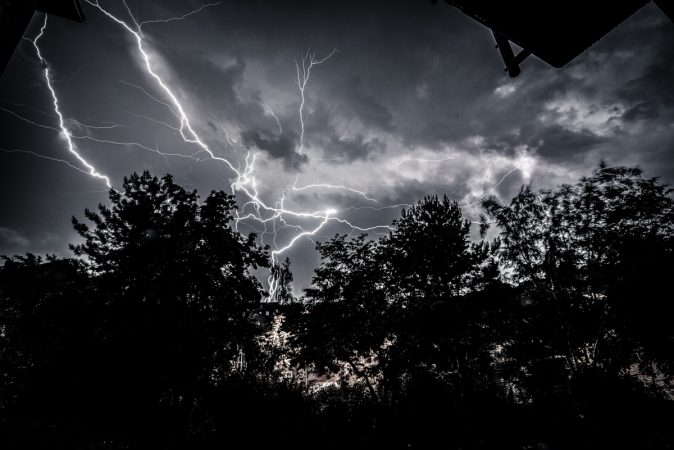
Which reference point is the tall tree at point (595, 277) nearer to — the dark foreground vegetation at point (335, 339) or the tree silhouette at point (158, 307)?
the dark foreground vegetation at point (335, 339)

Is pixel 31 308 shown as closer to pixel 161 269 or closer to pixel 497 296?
pixel 161 269

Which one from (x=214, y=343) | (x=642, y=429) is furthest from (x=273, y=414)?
(x=642, y=429)

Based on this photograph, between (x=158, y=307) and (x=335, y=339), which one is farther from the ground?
(x=158, y=307)

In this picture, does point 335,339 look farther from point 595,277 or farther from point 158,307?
point 595,277

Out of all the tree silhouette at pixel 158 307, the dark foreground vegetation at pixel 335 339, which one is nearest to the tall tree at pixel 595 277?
the dark foreground vegetation at pixel 335 339

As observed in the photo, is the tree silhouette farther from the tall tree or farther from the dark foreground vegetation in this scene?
the tall tree

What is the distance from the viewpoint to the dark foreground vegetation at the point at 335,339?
6.86 m

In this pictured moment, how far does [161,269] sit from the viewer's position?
29.0 ft

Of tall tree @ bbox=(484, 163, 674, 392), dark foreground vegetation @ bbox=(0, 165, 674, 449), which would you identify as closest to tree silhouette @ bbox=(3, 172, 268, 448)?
dark foreground vegetation @ bbox=(0, 165, 674, 449)

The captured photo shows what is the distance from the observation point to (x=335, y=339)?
8445 mm

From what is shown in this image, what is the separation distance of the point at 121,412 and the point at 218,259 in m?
5.23

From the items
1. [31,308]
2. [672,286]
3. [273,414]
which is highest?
[31,308]

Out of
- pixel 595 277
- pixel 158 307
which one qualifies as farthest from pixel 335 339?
pixel 595 277

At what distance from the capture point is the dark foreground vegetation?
6.86 metres
